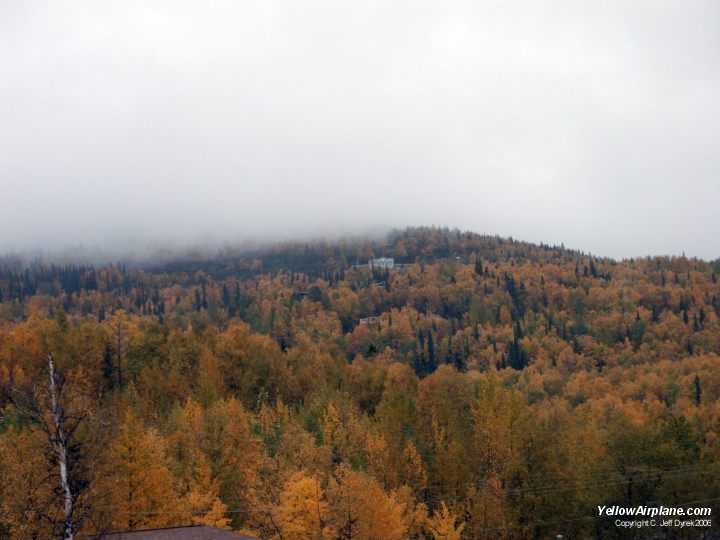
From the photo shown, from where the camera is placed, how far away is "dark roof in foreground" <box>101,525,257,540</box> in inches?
1236

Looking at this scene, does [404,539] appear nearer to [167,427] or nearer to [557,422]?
[167,427]

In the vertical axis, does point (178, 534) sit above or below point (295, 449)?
above

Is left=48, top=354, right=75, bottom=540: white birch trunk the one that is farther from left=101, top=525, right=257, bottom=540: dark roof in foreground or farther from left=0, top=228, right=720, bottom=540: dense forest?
left=101, top=525, right=257, bottom=540: dark roof in foreground

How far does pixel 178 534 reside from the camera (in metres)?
32.1

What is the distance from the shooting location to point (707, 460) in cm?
6341

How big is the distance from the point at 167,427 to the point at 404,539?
74.9ft

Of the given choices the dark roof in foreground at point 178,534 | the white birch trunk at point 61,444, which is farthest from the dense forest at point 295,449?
the dark roof in foreground at point 178,534

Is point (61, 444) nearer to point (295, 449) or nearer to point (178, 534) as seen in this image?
point (178, 534)

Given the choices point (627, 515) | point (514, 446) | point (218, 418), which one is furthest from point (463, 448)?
point (218, 418)

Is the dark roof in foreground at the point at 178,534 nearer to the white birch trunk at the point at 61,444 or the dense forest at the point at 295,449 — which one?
the dense forest at the point at 295,449

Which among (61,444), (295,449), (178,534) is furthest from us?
(295,449)

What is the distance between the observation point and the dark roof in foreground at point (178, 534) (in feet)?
103

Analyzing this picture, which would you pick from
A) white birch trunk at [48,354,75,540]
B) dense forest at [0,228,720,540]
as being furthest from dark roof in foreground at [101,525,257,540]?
white birch trunk at [48,354,75,540]

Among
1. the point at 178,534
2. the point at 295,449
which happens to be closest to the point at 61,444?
the point at 178,534
